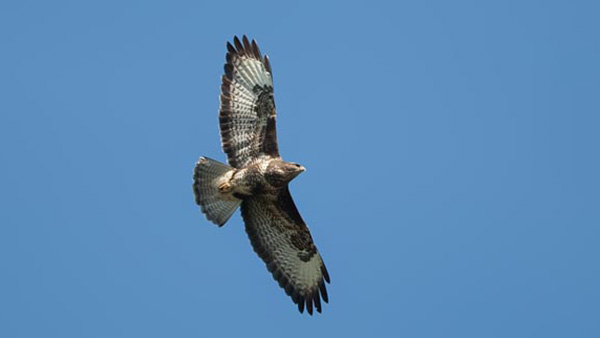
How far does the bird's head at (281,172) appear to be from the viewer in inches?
444

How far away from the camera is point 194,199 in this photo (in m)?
11.6

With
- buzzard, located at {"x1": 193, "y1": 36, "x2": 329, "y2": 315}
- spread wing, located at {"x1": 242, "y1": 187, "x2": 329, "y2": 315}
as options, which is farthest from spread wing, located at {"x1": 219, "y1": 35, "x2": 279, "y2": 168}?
spread wing, located at {"x1": 242, "y1": 187, "x2": 329, "y2": 315}

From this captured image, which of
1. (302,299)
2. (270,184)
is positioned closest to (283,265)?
(302,299)

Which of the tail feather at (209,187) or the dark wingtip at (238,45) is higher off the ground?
the dark wingtip at (238,45)

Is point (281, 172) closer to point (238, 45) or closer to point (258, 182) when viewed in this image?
point (258, 182)

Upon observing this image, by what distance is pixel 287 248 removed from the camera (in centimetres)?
1223

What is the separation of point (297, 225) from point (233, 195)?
36.7 inches

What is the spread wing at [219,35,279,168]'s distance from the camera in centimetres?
1172

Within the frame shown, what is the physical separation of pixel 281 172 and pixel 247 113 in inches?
38.4

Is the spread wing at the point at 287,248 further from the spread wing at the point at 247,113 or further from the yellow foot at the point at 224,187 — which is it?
the spread wing at the point at 247,113

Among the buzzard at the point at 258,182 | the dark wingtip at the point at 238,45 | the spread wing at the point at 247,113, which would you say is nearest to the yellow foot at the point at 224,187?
the buzzard at the point at 258,182

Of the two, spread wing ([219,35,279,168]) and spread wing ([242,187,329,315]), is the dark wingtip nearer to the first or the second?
spread wing ([219,35,279,168])

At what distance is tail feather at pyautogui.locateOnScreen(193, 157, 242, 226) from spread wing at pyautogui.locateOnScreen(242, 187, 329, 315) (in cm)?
51

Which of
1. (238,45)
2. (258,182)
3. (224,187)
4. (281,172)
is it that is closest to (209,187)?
(224,187)
